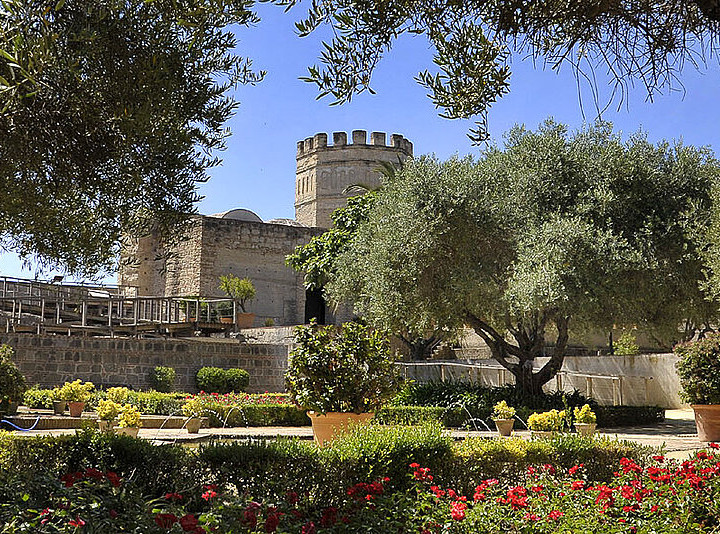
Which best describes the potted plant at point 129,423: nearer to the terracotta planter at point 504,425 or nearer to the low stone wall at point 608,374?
the terracotta planter at point 504,425

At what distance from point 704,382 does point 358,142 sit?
1210 inches

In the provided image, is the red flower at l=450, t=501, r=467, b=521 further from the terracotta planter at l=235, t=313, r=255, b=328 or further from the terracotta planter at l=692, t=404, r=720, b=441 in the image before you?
the terracotta planter at l=235, t=313, r=255, b=328

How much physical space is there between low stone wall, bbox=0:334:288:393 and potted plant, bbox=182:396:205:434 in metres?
4.23

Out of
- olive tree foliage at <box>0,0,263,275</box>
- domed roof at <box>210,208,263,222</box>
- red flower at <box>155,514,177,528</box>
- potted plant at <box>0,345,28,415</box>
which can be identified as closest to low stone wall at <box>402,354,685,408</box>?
potted plant at <box>0,345,28,415</box>

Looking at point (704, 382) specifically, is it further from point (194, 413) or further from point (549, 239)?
point (194, 413)

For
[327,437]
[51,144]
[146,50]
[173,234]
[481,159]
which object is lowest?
[327,437]

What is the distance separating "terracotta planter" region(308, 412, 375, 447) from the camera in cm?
891

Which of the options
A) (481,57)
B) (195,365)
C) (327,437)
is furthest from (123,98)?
(195,365)

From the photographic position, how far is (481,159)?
1745 cm

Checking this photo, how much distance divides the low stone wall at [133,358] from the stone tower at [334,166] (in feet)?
65.3

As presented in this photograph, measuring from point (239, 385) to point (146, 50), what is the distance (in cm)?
1619

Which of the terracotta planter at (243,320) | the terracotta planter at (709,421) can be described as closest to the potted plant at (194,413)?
the terracotta planter at (709,421)

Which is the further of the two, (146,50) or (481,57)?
(146,50)

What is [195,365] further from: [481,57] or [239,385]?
[481,57]
